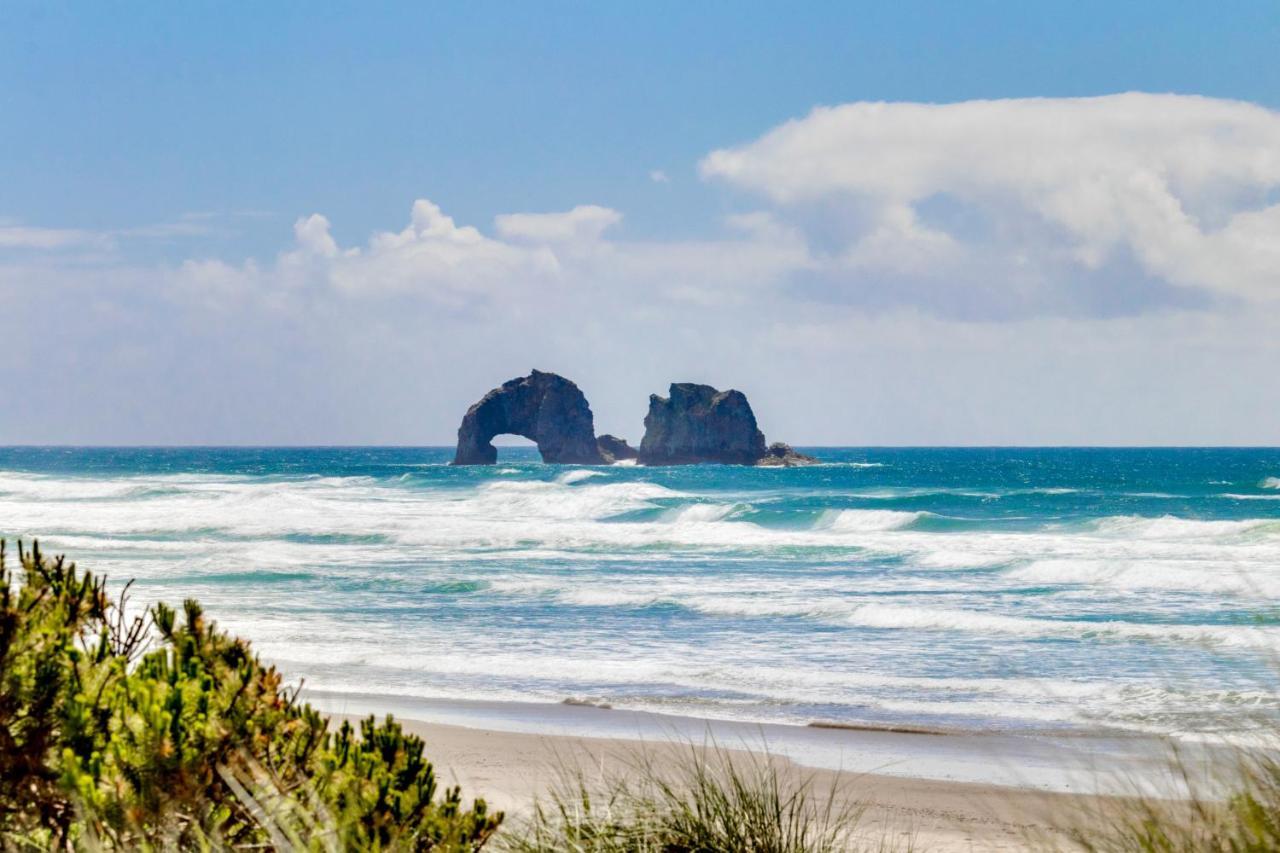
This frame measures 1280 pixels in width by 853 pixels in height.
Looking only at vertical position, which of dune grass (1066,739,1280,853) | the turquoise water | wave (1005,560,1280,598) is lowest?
the turquoise water

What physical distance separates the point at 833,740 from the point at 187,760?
7.11 meters

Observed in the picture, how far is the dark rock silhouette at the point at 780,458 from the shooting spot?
101125 mm

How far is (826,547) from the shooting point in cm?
2750

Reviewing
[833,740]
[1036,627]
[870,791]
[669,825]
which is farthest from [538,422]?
[669,825]

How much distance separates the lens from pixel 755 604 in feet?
58.1

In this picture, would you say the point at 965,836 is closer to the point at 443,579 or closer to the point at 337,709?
the point at 337,709

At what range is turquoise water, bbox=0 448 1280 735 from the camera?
1116 centimetres

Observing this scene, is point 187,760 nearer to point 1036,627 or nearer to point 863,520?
point 1036,627

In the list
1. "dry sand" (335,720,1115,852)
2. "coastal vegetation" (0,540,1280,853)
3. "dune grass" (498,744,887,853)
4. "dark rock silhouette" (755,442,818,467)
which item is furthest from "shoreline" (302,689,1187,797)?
"dark rock silhouette" (755,442,818,467)

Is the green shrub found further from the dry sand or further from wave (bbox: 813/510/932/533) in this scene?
wave (bbox: 813/510/932/533)

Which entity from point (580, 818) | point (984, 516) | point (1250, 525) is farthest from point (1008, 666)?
point (984, 516)

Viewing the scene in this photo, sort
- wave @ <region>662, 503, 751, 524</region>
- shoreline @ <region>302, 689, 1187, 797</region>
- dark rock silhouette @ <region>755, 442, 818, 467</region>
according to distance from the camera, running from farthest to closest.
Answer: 1. dark rock silhouette @ <region>755, 442, 818, 467</region>
2. wave @ <region>662, 503, 751, 524</region>
3. shoreline @ <region>302, 689, 1187, 797</region>

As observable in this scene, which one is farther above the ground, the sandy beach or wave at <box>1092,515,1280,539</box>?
wave at <box>1092,515,1280,539</box>

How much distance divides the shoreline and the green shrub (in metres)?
4.37
